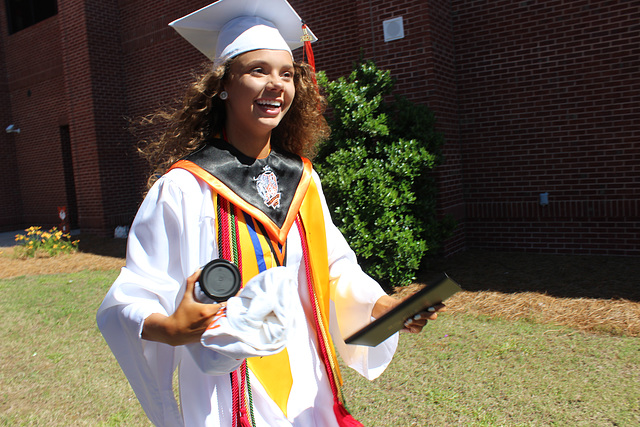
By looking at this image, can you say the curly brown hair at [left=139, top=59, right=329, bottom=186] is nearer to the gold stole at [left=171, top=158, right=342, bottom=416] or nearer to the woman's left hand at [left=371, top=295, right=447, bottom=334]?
the gold stole at [left=171, top=158, right=342, bottom=416]

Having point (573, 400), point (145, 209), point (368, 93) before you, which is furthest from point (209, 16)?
point (368, 93)

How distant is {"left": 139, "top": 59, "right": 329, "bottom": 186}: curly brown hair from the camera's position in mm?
1933

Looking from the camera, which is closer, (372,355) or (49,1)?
(372,355)

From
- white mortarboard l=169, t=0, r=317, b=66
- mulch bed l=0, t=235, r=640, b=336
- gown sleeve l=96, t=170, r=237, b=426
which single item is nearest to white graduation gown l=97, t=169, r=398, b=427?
gown sleeve l=96, t=170, r=237, b=426

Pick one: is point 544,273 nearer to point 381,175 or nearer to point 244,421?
point 381,175

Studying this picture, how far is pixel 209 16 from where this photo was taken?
1.90 metres

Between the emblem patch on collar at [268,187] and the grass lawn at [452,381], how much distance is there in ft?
6.89

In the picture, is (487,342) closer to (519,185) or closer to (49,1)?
(519,185)

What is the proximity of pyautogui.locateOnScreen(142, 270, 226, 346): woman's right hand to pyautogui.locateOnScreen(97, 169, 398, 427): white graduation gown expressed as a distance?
0.07 metres

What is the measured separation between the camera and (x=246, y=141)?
1845 millimetres

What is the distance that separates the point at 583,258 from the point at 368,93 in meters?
3.35

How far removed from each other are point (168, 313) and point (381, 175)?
171 inches

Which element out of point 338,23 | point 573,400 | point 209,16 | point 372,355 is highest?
point 338,23

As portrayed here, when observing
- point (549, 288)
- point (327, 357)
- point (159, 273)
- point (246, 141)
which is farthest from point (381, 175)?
point (159, 273)
